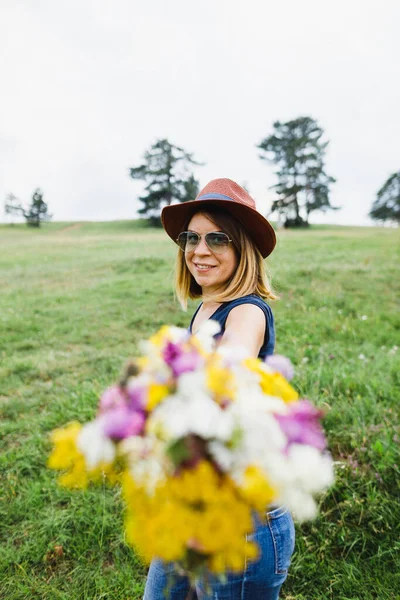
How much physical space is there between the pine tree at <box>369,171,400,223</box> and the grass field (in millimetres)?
50985

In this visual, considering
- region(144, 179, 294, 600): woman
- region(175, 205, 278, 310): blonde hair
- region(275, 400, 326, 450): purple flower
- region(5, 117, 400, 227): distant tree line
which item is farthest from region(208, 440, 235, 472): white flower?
region(5, 117, 400, 227): distant tree line

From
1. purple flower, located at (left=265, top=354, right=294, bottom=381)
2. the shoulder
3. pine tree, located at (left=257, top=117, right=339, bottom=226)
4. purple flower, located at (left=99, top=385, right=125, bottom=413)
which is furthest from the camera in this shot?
pine tree, located at (left=257, top=117, right=339, bottom=226)

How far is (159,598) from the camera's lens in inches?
68.5

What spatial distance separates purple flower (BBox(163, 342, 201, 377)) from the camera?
0.70m

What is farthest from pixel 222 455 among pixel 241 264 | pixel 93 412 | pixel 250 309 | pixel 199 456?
pixel 93 412

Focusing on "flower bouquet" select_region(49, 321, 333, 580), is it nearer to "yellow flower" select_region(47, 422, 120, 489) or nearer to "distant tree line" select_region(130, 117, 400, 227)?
"yellow flower" select_region(47, 422, 120, 489)

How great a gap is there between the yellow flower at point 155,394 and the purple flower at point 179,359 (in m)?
0.04

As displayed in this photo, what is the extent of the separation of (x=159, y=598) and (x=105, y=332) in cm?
563

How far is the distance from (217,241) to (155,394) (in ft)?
4.55

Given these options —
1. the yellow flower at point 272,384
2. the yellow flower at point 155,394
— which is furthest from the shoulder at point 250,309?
the yellow flower at point 155,394

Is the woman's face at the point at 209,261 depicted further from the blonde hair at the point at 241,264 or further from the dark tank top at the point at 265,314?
the dark tank top at the point at 265,314

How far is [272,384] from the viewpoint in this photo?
75 cm

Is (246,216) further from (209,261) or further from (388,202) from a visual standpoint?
(388,202)

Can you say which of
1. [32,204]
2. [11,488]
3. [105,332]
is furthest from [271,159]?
[11,488]
